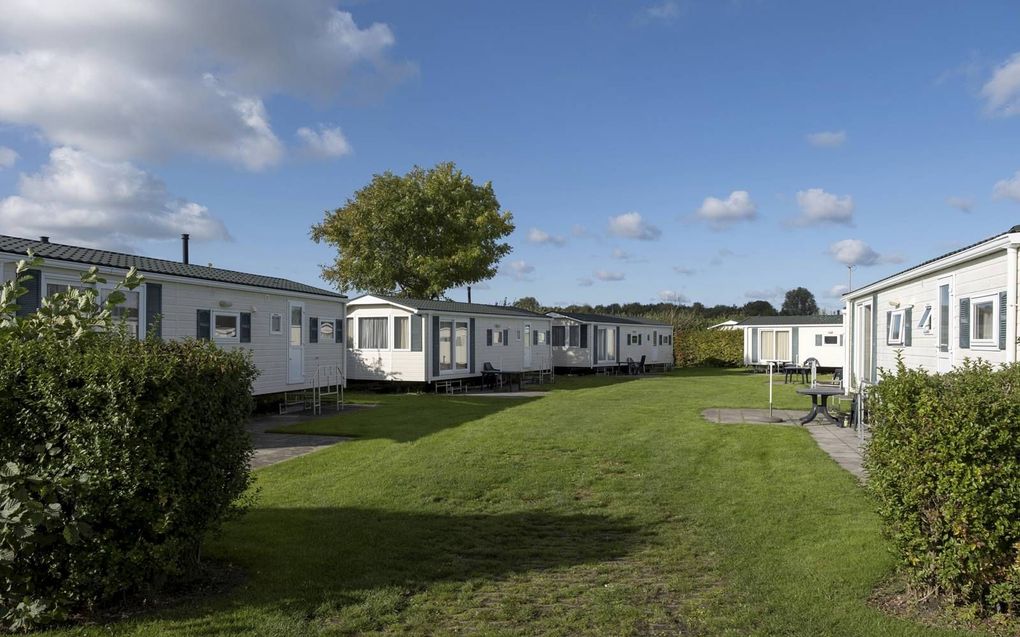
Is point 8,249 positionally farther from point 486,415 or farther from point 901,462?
point 901,462

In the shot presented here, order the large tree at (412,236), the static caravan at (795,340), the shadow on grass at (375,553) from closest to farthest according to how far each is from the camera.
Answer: the shadow on grass at (375,553)
the static caravan at (795,340)
the large tree at (412,236)

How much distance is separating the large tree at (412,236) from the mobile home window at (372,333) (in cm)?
1235

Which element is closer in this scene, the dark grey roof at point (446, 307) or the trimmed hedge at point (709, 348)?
the dark grey roof at point (446, 307)

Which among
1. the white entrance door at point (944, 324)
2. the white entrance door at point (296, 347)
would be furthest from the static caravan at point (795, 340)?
the white entrance door at point (296, 347)

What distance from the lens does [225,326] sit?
15625 mm

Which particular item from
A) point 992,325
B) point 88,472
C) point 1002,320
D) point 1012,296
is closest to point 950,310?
point 992,325

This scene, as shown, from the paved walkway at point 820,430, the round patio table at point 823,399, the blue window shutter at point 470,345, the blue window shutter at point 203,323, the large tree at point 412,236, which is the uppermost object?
the large tree at point 412,236

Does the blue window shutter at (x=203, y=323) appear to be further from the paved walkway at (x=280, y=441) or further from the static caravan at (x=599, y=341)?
the static caravan at (x=599, y=341)

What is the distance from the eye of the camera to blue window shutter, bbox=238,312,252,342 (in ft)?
52.6

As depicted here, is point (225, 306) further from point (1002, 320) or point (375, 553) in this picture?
point (1002, 320)

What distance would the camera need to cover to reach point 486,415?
15406 mm

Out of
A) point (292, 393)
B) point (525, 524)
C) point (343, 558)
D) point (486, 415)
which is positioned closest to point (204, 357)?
point (343, 558)

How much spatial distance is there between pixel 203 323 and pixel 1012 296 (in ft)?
44.5

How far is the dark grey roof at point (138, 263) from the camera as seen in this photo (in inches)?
456
